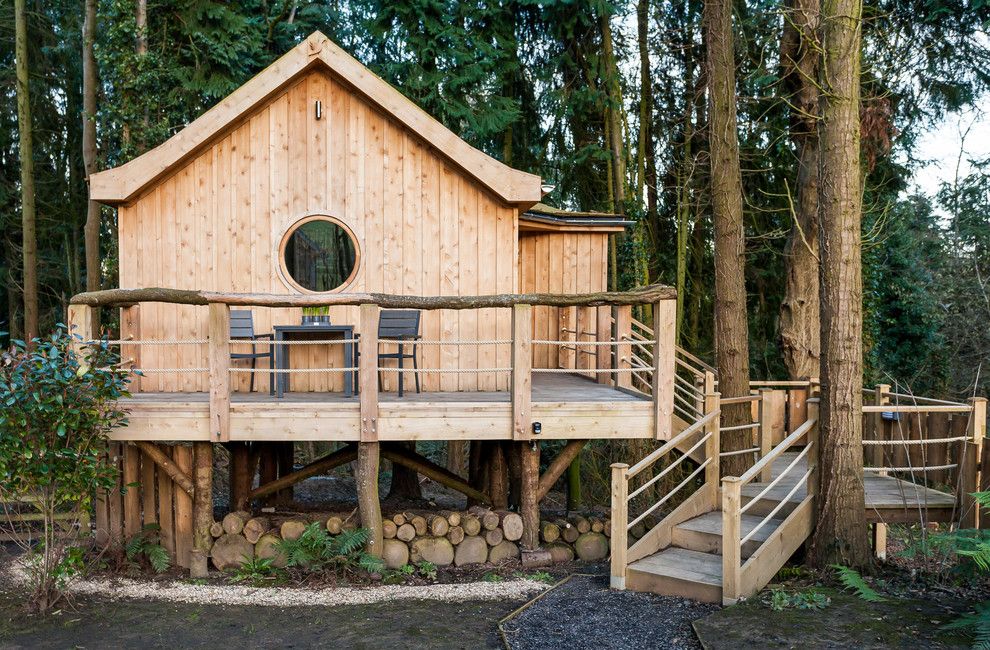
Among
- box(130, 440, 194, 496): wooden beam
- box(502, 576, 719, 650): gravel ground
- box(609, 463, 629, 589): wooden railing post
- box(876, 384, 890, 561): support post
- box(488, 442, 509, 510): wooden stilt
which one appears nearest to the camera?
box(502, 576, 719, 650): gravel ground

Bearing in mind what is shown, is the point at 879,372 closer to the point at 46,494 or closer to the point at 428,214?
the point at 428,214

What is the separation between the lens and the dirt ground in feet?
21.2

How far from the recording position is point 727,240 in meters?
10.4

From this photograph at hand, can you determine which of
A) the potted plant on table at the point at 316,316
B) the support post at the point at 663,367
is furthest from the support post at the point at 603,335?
the potted plant on table at the point at 316,316

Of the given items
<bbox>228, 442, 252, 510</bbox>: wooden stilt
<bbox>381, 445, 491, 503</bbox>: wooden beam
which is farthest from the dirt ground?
<bbox>228, 442, 252, 510</bbox>: wooden stilt

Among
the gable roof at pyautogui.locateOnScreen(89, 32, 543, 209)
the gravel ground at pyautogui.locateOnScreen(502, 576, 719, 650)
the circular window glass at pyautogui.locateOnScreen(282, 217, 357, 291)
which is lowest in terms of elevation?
the gravel ground at pyautogui.locateOnScreen(502, 576, 719, 650)

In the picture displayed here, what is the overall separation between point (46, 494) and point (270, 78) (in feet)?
16.0

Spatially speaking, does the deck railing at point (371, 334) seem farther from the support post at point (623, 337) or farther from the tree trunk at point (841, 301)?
the tree trunk at point (841, 301)

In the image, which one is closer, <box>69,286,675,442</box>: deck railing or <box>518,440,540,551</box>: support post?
<box>69,286,675,442</box>: deck railing

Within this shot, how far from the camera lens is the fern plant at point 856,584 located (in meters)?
6.52

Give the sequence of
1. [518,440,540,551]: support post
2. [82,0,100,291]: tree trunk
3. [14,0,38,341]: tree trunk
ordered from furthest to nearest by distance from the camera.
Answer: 1. [14,0,38,341]: tree trunk
2. [82,0,100,291]: tree trunk
3. [518,440,540,551]: support post

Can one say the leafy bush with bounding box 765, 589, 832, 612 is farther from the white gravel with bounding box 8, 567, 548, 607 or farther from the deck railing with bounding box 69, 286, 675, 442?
the white gravel with bounding box 8, 567, 548, 607

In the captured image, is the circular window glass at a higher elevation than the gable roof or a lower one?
lower

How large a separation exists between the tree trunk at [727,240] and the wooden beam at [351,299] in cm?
264
